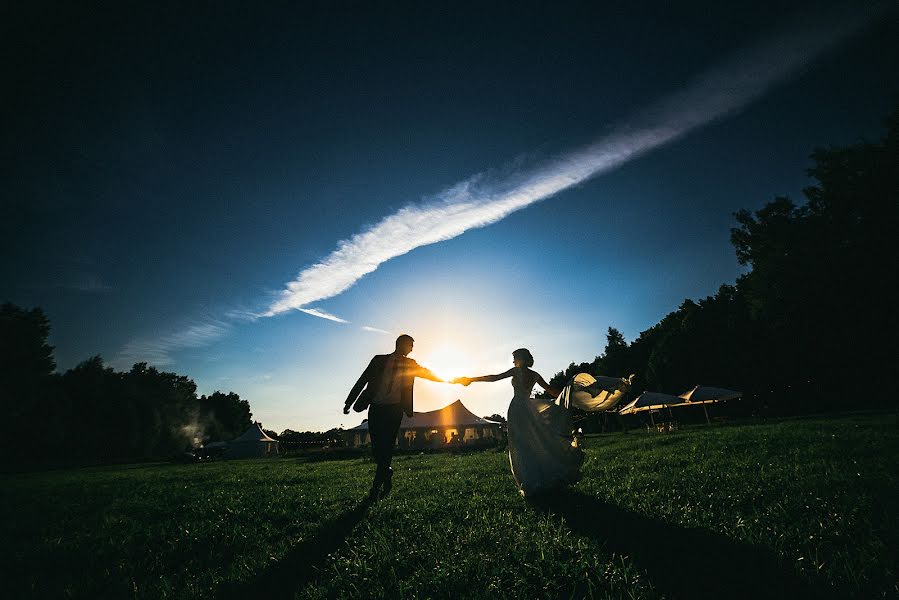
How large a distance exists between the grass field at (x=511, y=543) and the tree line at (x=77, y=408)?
62316 mm

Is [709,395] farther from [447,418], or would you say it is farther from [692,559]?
[692,559]

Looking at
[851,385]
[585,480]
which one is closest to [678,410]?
[851,385]

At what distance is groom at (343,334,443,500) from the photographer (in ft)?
22.0

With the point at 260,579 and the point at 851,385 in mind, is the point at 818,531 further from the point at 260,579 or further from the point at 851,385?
the point at 851,385

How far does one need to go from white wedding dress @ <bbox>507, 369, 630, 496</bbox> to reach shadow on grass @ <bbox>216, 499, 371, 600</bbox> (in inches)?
108

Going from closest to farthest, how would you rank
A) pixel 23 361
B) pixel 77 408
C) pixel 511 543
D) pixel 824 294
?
pixel 511 543, pixel 824 294, pixel 23 361, pixel 77 408

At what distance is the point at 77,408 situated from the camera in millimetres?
62125

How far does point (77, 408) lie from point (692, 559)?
8780cm

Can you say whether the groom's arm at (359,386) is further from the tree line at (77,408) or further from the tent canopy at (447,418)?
the tree line at (77,408)

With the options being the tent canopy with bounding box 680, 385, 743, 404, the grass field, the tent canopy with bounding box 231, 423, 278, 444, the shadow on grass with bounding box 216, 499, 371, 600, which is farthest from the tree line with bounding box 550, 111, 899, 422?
the tent canopy with bounding box 231, 423, 278, 444

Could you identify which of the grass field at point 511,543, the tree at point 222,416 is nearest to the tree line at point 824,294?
the grass field at point 511,543

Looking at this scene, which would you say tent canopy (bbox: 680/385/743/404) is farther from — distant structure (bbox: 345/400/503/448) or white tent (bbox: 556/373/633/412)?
white tent (bbox: 556/373/633/412)

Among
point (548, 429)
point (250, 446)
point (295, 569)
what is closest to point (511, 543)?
point (295, 569)

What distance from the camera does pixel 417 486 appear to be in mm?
7980
